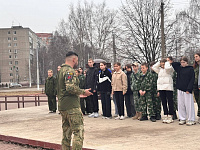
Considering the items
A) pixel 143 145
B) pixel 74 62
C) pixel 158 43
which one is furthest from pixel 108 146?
pixel 158 43

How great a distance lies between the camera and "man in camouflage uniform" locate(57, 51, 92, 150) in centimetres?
520

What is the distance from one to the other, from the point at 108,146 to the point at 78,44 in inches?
1558

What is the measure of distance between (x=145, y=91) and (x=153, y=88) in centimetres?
31

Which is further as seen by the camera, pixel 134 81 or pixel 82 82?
pixel 82 82

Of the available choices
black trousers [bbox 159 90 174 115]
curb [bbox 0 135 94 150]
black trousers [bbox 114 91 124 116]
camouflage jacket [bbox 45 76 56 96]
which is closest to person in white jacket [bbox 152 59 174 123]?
black trousers [bbox 159 90 174 115]

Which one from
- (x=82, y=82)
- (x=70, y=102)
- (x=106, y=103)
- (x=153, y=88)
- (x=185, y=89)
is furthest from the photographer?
(x=82, y=82)

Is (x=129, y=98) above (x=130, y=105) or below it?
above

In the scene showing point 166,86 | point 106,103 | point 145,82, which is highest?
point 145,82

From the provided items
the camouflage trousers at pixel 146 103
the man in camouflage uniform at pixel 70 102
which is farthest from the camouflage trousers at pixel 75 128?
the camouflage trousers at pixel 146 103

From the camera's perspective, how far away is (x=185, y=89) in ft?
28.1

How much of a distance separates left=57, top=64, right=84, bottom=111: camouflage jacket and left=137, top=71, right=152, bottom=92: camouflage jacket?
14.9 feet

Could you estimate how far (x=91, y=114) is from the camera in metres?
11.6

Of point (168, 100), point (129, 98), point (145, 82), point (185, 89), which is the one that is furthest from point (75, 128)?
point (129, 98)

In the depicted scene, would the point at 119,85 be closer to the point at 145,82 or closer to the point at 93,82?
the point at 145,82
